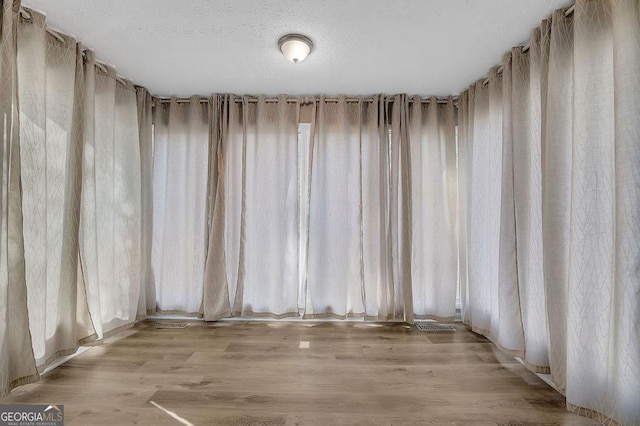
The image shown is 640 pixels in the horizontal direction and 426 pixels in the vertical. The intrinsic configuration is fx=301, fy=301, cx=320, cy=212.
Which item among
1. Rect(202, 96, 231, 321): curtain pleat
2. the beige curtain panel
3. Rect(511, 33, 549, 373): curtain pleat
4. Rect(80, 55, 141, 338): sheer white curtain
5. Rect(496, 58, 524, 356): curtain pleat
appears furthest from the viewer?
Rect(202, 96, 231, 321): curtain pleat

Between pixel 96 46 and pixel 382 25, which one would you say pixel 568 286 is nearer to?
pixel 382 25

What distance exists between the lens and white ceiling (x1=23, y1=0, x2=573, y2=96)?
6.02 ft

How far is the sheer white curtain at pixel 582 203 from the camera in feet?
4.52

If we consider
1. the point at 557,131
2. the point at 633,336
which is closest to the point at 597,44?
the point at 557,131

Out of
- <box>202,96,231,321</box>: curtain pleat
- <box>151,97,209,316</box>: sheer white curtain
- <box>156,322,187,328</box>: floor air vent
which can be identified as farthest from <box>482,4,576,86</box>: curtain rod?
<box>156,322,187,328</box>: floor air vent

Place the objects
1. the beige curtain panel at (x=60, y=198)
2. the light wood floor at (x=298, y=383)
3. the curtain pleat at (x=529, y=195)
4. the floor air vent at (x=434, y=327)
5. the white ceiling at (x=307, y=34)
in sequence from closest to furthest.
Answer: the light wood floor at (x=298, y=383)
the beige curtain panel at (x=60, y=198)
the white ceiling at (x=307, y=34)
the curtain pleat at (x=529, y=195)
the floor air vent at (x=434, y=327)

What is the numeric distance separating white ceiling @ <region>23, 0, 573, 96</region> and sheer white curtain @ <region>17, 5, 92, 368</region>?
274 mm

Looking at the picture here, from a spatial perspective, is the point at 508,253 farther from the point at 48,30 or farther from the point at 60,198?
the point at 48,30

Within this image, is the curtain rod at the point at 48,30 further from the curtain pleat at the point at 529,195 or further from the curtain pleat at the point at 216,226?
the curtain pleat at the point at 529,195

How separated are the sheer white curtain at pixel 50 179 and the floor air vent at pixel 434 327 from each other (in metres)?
2.85

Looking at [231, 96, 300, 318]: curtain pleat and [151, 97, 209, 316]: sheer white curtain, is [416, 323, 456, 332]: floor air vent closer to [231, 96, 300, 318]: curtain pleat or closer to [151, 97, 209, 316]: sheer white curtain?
[231, 96, 300, 318]: curtain pleat

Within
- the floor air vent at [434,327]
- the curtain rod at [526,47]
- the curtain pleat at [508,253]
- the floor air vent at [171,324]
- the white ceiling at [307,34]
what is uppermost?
the white ceiling at [307,34]

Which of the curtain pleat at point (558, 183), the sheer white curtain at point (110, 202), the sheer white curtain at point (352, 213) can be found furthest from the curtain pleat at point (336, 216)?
the sheer white curtain at point (110, 202)

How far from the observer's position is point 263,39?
213cm
